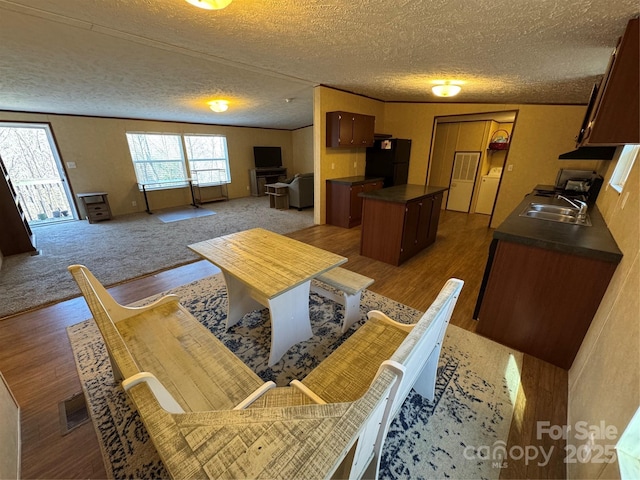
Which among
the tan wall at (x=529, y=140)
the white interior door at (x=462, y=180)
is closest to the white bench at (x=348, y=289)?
the tan wall at (x=529, y=140)

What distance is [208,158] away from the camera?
7367 millimetres

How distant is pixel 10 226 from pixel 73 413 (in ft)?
12.4

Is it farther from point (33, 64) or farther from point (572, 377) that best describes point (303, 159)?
point (572, 377)

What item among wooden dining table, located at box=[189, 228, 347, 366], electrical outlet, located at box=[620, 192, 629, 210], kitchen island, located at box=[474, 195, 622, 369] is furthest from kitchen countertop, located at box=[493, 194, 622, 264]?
wooden dining table, located at box=[189, 228, 347, 366]

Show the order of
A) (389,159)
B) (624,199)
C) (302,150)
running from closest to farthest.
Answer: (624,199) → (389,159) → (302,150)

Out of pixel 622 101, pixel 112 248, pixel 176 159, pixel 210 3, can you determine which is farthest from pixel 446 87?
pixel 176 159

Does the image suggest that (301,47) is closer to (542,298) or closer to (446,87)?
(446,87)

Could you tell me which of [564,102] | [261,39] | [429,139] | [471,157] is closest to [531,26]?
[261,39]

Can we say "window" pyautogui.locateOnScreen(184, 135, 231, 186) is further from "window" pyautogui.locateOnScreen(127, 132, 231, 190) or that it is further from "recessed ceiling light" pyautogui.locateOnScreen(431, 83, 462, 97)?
"recessed ceiling light" pyautogui.locateOnScreen(431, 83, 462, 97)

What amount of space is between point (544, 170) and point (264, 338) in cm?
529

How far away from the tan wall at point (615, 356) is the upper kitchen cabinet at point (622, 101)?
433mm

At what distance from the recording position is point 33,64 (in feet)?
8.37

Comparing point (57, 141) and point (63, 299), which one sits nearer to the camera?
point (63, 299)

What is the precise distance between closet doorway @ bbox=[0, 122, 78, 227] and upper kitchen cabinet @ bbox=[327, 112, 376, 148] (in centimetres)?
Result: 559
